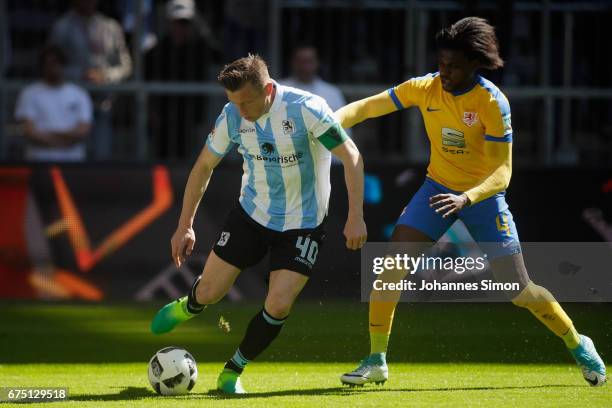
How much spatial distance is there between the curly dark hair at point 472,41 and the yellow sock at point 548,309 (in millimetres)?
1374

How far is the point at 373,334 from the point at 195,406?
140 cm

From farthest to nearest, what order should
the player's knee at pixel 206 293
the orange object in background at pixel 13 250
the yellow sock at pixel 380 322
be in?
1. the orange object in background at pixel 13 250
2. the yellow sock at pixel 380 322
3. the player's knee at pixel 206 293

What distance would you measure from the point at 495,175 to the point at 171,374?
2191 millimetres

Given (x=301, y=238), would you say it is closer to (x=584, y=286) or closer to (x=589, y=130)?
(x=584, y=286)

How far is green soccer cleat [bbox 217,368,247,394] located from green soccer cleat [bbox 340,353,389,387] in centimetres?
68

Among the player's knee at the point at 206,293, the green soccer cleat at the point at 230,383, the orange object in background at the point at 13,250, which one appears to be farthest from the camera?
the orange object in background at the point at 13,250

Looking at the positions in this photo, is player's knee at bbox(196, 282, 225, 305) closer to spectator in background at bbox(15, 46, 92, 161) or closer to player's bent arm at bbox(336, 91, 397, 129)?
player's bent arm at bbox(336, 91, 397, 129)

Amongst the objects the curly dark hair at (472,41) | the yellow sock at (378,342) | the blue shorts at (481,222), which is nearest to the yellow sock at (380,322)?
the yellow sock at (378,342)

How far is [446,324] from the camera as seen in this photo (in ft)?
31.2

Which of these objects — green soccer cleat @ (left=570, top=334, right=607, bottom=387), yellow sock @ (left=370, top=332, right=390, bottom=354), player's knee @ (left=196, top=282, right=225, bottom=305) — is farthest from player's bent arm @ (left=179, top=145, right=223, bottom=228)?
green soccer cleat @ (left=570, top=334, right=607, bottom=387)

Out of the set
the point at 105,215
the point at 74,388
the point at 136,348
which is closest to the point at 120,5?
the point at 105,215

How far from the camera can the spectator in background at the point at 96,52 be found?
12.4 m

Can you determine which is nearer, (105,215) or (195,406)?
(195,406)

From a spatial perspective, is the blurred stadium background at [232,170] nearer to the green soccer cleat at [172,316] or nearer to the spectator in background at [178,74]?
the spectator in background at [178,74]
